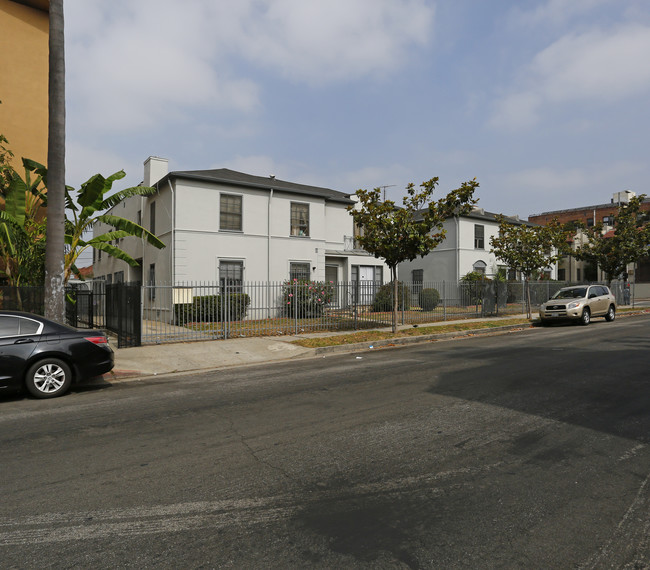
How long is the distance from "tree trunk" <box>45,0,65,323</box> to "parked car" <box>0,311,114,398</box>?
2.16 meters

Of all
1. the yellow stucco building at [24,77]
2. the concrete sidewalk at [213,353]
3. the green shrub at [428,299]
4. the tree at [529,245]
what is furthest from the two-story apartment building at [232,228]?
the tree at [529,245]

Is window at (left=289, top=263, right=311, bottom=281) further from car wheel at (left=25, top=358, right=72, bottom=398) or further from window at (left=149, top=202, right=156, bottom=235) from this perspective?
car wheel at (left=25, top=358, right=72, bottom=398)

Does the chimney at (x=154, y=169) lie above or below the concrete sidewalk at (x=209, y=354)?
above

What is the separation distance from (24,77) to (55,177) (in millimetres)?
9511

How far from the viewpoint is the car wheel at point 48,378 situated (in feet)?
23.5

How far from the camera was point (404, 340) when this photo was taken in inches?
590

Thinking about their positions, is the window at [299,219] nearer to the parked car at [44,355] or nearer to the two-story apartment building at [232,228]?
the two-story apartment building at [232,228]

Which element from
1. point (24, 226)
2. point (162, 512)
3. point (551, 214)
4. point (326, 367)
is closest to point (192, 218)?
point (24, 226)

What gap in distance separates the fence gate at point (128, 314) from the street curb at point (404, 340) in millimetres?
5126

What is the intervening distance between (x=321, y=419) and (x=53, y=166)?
8.26 metres

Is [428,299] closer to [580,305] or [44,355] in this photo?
[580,305]

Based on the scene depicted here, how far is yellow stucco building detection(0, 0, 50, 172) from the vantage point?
15.5m

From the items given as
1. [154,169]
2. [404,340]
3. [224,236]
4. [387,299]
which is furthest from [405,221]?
[154,169]

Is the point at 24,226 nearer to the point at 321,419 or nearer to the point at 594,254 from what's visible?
the point at 321,419
